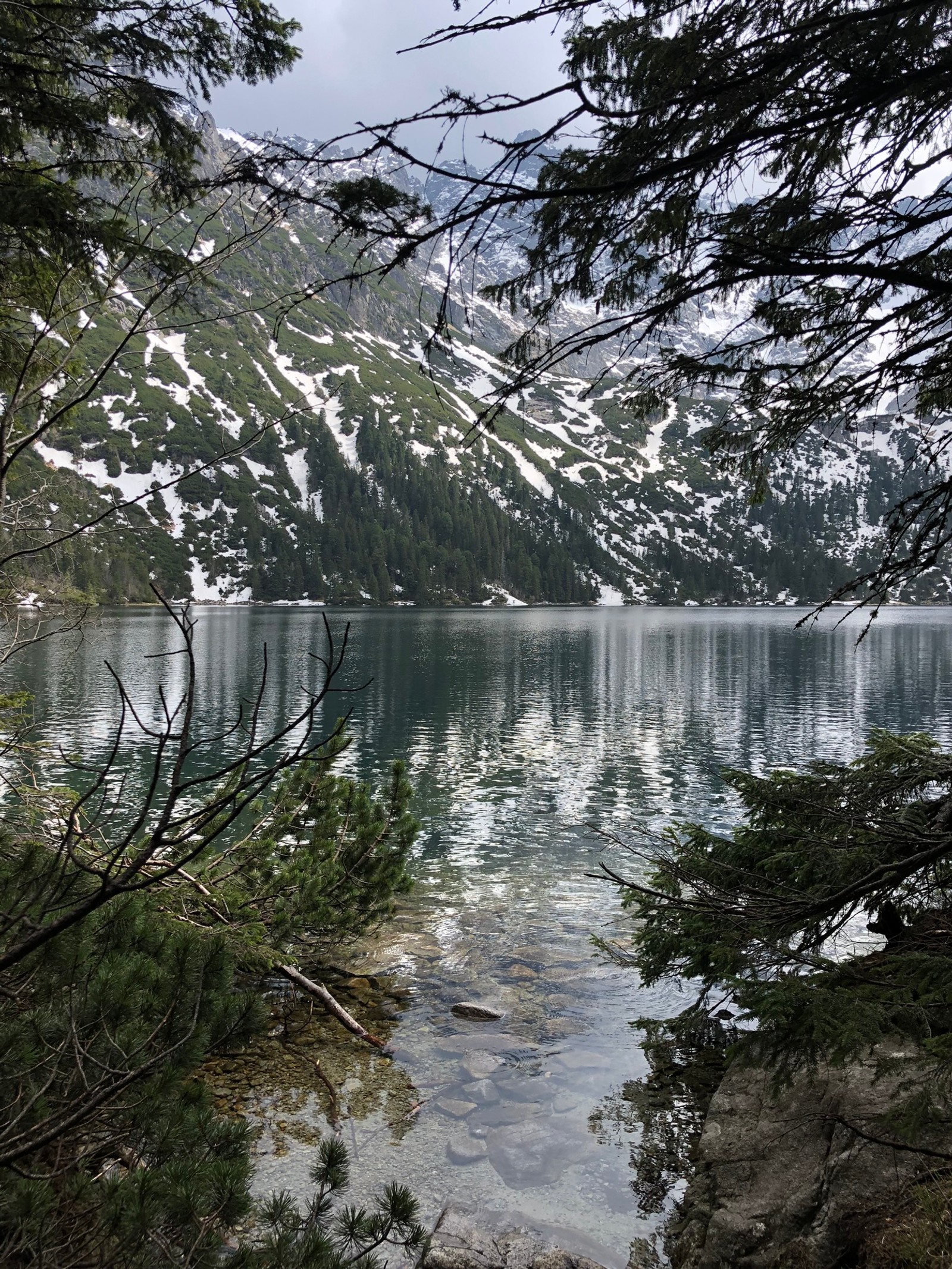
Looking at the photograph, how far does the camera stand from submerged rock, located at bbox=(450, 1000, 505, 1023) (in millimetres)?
10156

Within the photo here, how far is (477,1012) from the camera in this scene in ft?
33.7

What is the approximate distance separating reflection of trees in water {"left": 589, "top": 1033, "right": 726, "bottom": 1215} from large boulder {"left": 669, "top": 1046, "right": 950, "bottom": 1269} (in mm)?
472

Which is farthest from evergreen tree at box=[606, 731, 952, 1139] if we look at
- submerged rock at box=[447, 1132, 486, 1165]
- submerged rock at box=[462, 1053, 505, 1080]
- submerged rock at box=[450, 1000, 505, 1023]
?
submerged rock at box=[450, 1000, 505, 1023]

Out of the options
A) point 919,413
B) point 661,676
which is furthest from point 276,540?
point 919,413

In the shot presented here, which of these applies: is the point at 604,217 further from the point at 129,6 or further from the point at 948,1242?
the point at 948,1242

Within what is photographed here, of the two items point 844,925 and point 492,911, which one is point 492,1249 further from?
point 492,911

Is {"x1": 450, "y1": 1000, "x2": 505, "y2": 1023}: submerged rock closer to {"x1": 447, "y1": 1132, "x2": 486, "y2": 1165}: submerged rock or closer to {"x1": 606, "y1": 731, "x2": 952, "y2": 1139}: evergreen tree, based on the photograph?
{"x1": 447, "y1": 1132, "x2": 486, "y2": 1165}: submerged rock

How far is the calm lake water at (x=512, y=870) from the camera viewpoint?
7.25 m

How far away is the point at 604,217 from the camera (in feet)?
12.8

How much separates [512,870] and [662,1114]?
379 inches

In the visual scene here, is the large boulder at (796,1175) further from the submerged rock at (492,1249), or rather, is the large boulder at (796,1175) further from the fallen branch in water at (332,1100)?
the fallen branch in water at (332,1100)

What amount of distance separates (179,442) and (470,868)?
168685 mm

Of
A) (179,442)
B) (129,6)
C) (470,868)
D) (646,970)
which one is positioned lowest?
(470,868)

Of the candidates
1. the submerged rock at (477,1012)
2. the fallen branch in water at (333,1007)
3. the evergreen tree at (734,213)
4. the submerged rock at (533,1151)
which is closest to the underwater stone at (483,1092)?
the submerged rock at (533,1151)
